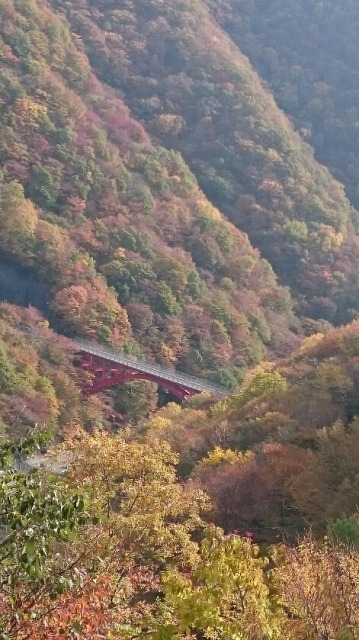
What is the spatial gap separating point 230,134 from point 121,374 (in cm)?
5368

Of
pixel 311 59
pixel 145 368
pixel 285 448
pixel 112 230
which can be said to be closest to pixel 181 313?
pixel 112 230

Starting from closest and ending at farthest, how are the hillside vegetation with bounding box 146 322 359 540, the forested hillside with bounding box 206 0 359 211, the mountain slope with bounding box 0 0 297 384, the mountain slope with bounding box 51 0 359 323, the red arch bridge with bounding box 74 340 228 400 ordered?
the hillside vegetation with bounding box 146 322 359 540, the red arch bridge with bounding box 74 340 228 400, the mountain slope with bounding box 0 0 297 384, the mountain slope with bounding box 51 0 359 323, the forested hillside with bounding box 206 0 359 211

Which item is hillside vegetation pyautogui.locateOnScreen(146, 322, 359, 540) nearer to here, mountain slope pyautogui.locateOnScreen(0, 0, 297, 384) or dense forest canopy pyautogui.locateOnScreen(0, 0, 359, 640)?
dense forest canopy pyautogui.locateOnScreen(0, 0, 359, 640)

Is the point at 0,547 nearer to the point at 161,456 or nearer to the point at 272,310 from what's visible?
the point at 161,456

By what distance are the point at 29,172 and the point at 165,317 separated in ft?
63.8

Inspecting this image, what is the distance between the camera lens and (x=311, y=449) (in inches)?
894

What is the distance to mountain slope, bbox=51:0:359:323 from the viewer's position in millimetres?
81625

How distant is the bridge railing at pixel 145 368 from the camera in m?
50.0

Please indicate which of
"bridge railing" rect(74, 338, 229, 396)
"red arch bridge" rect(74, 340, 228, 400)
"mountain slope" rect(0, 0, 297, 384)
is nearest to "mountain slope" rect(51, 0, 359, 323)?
"mountain slope" rect(0, 0, 297, 384)

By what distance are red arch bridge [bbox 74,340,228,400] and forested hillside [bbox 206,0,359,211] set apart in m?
65.0

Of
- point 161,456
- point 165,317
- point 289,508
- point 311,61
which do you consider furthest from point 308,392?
point 311,61

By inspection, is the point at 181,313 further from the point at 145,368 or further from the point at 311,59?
the point at 311,59

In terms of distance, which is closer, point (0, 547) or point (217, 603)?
point (0, 547)

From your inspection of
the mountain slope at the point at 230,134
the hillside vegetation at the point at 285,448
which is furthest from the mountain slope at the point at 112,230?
the hillside vegetation at the point at 285,448
